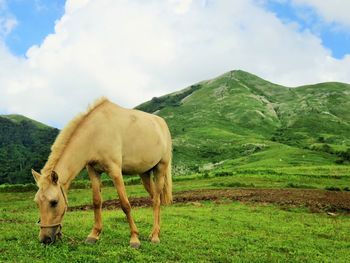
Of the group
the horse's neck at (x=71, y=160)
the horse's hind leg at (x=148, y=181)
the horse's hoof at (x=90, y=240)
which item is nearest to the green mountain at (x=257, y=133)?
the horse's hind leg at (x=148, y=181)

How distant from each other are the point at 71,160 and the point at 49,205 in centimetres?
142

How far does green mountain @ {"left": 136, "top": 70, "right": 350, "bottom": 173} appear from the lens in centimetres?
9075

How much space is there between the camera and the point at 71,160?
11.2m

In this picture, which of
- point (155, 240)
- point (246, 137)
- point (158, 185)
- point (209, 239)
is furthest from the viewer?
point (246, 137)

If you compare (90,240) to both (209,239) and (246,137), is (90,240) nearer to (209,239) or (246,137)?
(209,239)

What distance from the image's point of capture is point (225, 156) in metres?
109

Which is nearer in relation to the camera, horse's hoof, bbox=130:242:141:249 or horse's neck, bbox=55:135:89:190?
horse's neck, bbox=55:135:89:190

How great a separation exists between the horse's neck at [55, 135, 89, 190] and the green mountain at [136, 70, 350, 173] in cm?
6637

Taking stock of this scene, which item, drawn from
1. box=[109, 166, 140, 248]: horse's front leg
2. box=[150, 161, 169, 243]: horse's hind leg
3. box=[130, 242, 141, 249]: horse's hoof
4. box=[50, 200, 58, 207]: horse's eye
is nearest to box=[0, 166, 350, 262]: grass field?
box=[130, 242, 141, 249]: horse's hoof

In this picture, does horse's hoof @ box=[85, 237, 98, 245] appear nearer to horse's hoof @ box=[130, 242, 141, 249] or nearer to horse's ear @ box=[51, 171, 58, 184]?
horse's hoof @ box=[130, 242, 141, 249]

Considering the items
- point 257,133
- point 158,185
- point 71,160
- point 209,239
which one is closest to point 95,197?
point 71,160

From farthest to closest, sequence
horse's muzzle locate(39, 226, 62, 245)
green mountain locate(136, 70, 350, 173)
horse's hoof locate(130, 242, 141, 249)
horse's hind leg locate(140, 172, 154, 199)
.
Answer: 1. green mountain locate(136, 70, 350, 173)
2. horse's hind leg locate(140, 172, 154, 199)
3. horse's hoof locate(130, 242, 141, 249)
4. horse's muzzle locate(39, 226, 62, 245)

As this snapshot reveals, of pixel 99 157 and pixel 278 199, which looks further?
pixel 278 199

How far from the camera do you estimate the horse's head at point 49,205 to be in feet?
33.7
